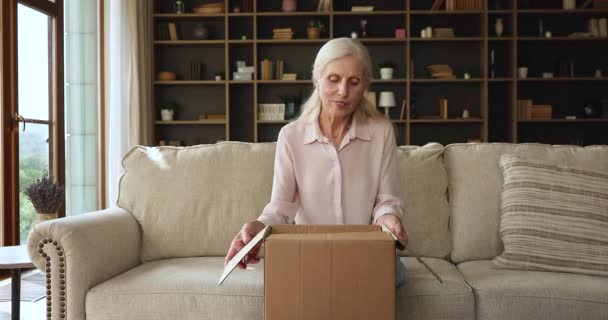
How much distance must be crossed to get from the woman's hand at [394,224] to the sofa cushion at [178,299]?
43 cm

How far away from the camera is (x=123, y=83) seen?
225 inches

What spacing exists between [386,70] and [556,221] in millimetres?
4290

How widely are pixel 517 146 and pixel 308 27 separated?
419 cm

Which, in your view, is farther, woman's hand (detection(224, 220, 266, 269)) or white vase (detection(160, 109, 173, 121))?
white vase (detection(160, 109, 173, 121))

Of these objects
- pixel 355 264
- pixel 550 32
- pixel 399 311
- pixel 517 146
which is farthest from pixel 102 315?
pixel 550 32

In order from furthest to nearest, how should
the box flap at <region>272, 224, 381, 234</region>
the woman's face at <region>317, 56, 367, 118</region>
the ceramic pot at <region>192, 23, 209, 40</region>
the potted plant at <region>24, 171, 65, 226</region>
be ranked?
the ceramic pot at <region>192, 23, 209, 40</region> → the potted plant at <region>24, 171, 65, 226</region> → the woman's face at <region>317, 56, 367, 118</region> → the box flap at <region>272, 224, 381, 234</region>

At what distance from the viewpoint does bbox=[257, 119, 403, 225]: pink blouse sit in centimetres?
198

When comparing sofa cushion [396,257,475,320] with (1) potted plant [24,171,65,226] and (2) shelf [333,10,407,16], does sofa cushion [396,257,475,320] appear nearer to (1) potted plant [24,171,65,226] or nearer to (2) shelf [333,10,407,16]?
(1) potted plant [24,171,65,226]

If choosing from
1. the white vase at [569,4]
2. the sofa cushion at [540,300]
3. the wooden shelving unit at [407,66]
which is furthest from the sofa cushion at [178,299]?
the white vase at [569,4]

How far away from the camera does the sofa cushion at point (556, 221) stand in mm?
2137

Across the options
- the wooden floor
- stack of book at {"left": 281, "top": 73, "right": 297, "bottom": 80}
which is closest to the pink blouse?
the wooden floor

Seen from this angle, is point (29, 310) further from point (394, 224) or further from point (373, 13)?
point (373, 13)

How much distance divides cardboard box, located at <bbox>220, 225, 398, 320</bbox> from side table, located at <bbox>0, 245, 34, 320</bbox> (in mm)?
1287

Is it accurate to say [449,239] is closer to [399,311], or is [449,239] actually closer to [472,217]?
[472,217]
